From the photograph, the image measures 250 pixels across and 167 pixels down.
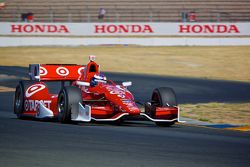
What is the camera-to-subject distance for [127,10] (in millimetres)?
47844

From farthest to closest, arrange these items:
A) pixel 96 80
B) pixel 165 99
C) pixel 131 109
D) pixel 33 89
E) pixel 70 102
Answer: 1. pixel 33 89
2. pixel 96 80
3. pixel 165 99
4. pixel 70 102
5. pixel 131 109

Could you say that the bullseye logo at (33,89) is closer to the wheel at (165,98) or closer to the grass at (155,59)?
the wheel at (165,98)

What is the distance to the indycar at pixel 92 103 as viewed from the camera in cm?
1338

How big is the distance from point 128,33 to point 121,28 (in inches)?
22.3

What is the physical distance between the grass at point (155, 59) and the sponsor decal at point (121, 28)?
10.8 feet

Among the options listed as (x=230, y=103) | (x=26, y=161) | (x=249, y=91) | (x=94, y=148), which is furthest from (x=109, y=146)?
(x=249, y=91)

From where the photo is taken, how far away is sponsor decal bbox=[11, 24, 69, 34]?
4519 cm

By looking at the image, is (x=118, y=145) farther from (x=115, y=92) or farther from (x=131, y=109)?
(x=115, y=92)

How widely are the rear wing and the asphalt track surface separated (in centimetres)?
205

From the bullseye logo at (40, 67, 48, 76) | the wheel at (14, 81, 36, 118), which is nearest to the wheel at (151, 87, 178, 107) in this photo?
the wheel at (14, 81, 36, 118)

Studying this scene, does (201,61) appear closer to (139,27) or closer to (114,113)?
(139,27)

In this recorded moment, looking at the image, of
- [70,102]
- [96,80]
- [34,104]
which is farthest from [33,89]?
[70,102]

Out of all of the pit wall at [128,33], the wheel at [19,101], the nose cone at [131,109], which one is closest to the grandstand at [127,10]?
the pit wall at [128,33]

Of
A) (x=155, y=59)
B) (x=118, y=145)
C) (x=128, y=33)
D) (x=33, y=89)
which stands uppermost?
(x=128, y=33)
